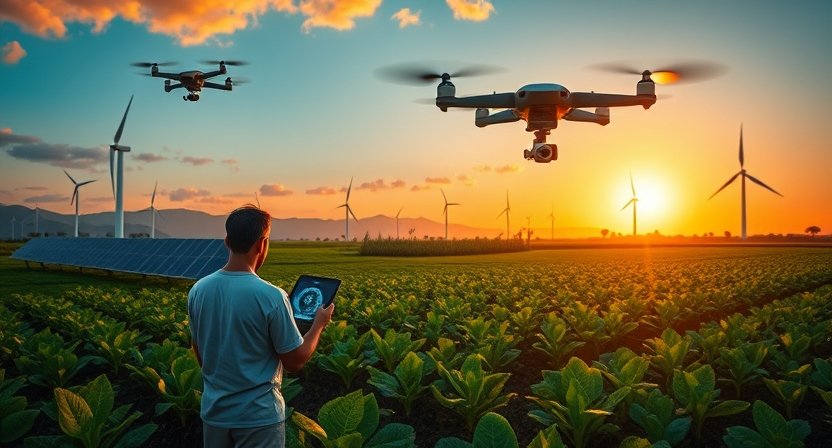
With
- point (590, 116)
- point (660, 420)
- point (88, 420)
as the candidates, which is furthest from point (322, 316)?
point (590, 116)

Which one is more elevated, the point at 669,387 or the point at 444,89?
the point at 444,89

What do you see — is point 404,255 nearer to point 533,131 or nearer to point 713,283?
point 713,283

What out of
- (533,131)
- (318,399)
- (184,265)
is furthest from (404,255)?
(318,399)

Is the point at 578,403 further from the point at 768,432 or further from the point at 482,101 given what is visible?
the point at 482,101

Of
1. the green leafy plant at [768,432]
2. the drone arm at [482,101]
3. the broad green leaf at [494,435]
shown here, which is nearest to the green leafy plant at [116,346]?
the broad green leaf at [494,435]

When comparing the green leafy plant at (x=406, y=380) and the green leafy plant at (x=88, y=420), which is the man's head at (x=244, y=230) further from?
the green leafy plant at (x=406, y=380)

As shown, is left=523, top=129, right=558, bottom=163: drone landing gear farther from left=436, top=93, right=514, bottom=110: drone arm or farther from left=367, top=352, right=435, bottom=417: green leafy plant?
left=367, top=352, right=435, bottom=417: green leafy plant

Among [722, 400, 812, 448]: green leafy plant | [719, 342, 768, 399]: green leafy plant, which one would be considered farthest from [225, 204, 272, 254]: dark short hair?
[719, 342, 768, 399]: green leafy plant
